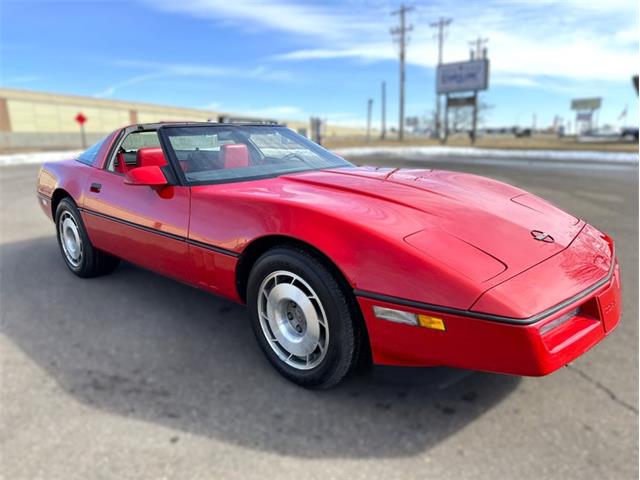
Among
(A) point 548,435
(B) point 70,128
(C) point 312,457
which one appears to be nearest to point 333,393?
(C) point 312,457

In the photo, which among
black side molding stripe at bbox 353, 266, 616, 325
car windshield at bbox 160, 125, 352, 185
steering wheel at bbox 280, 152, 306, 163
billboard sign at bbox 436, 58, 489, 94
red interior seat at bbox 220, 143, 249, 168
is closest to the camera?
black side molding stripe at bbox 353, 266, 616, 325

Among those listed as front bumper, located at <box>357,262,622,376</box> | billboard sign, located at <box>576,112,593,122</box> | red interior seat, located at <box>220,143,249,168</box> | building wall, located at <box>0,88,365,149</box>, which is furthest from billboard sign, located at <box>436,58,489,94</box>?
billboard sign, located at <box>576,112,593,122</box>

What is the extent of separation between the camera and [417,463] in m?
1.75

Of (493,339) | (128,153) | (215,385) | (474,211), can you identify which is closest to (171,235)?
(215,385)

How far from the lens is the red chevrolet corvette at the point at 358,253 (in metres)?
1.67

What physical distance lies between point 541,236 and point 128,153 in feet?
8.88

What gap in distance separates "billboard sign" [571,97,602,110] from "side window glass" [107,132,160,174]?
89.6 metres

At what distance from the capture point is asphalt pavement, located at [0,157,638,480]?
1.73 meters

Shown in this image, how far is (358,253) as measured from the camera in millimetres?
1822

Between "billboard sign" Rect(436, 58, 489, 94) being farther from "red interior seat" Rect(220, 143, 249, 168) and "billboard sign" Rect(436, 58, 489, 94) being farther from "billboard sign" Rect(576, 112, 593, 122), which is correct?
"billboard sign" Rect(576, 112, 593, 122)

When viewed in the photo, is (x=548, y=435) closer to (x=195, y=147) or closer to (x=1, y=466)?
(x=1, y=466)

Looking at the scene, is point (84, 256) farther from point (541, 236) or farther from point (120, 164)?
point (541, 236)

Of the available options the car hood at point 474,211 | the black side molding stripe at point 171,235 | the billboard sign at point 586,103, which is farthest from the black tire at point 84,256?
the billboard sign at point 586,103

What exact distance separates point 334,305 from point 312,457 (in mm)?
607
